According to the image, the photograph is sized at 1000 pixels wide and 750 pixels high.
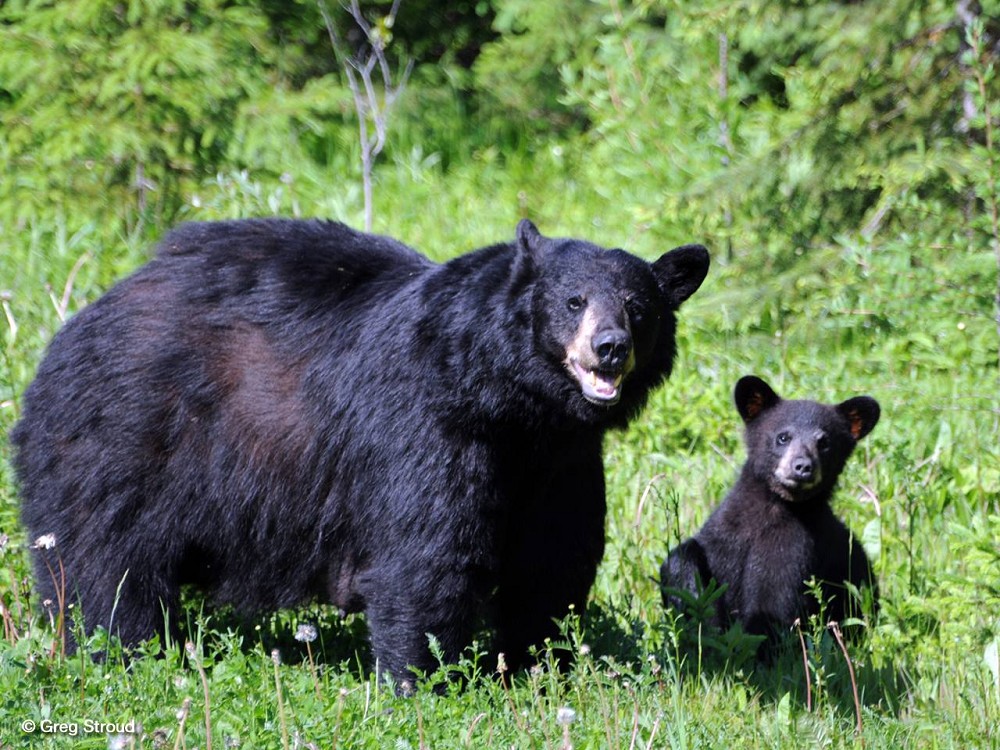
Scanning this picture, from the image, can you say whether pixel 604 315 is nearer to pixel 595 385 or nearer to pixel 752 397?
pixel 595 385

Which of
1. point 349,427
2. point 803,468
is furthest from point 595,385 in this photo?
point 803,468

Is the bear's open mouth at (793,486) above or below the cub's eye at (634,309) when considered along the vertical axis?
below

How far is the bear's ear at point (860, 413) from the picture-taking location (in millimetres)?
6070

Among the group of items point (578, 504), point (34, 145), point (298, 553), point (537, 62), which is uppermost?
→ point (537, 62)

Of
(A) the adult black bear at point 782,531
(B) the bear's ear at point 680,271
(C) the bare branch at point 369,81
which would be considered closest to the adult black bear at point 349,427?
(B) the bear's ear at point 680,271

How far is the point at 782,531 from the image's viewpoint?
19.5 ft

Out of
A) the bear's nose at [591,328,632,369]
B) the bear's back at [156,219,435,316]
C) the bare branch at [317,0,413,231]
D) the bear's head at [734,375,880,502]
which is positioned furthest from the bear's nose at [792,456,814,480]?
the bare branch at [317,0,413,231]

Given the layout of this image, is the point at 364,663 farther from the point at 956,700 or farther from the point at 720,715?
the point at 956,700

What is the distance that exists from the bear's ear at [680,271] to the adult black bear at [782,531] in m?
1.30

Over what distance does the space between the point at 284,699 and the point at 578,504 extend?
127 centimetres

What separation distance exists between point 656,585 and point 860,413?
3.97 feet

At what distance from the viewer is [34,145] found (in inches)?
347

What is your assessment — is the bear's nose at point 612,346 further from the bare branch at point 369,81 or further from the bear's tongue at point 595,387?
the bare branch at point 369,81

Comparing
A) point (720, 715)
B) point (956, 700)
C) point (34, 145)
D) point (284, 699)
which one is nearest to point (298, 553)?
point (284, 699)
